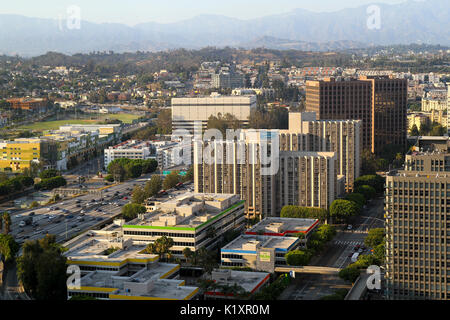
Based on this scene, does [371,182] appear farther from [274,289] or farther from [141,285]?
[141,285]

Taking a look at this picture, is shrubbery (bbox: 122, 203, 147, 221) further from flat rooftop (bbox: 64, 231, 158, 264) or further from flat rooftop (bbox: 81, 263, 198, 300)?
flat rooftop (bbox: 81, 263, 198, 300)

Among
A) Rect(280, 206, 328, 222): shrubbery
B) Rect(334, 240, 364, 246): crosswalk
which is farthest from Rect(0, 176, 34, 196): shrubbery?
Rect(334, 240, 364, 246): crosswalk

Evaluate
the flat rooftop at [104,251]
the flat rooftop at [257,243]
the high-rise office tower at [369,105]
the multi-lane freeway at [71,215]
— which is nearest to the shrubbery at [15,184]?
the multi-lane freeway at [71,215]

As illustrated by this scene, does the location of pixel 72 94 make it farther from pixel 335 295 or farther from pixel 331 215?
pixel 335 295

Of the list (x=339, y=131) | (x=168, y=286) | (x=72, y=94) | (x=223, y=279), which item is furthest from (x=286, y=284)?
(x=72, y=94)

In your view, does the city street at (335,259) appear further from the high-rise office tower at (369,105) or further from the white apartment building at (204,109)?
the white apartment building at (204,109)

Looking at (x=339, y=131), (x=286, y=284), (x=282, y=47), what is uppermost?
(x=282, y=47)

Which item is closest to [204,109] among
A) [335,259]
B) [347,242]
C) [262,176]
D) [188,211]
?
[262,176]
